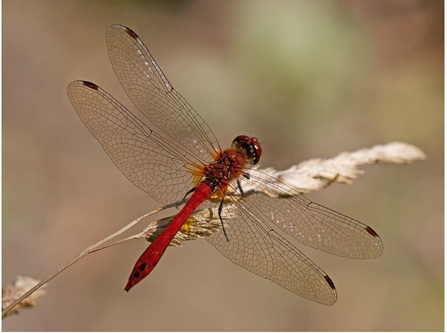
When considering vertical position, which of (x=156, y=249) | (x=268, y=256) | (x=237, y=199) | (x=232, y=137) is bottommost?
(x=156, y=249)

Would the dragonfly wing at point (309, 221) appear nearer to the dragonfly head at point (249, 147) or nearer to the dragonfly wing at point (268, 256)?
the dragonfly wing at point (268, 256)

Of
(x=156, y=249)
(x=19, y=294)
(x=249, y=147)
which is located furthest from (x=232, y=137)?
(x=19, y=294)

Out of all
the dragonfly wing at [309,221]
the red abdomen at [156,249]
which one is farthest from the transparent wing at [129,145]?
the dragonfly wing at [309,221]

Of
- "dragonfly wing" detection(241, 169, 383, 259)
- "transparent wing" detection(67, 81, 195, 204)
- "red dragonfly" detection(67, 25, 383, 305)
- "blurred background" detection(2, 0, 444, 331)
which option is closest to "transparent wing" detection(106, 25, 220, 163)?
"red dragonfly" detection(67, 25, 383, 305)

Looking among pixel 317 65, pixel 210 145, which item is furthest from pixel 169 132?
pixel 317 65

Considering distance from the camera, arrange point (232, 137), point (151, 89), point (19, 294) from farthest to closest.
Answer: point (232, 137)
point (151, 89)
point (19, 294)

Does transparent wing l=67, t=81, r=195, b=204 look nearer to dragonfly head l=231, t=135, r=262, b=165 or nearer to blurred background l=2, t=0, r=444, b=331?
dragonfly head l=231, t=135, r=262, b=165

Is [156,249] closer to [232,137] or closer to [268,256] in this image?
[268,256]
